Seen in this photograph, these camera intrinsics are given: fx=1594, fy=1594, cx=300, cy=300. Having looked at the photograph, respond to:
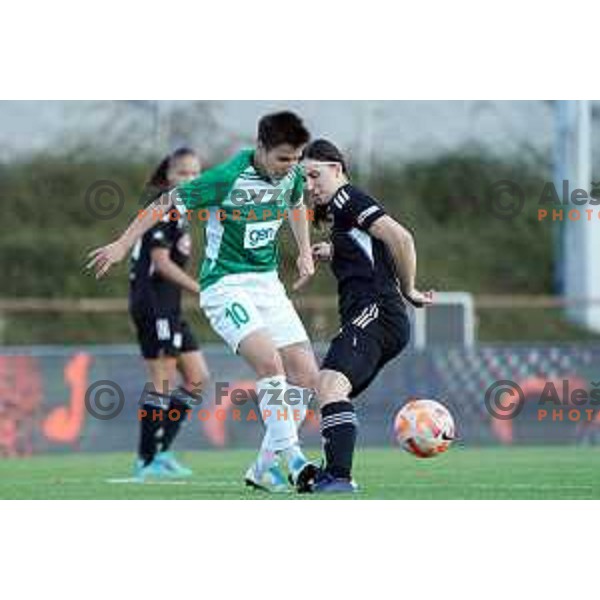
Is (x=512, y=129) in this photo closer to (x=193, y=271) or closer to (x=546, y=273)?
(x=546, y=273)

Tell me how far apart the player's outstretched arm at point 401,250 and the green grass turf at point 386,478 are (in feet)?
3.16

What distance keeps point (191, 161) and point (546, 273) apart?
1873cm

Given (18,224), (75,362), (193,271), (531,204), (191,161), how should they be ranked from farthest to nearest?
(531,204), (18,224), (193,271), (75,362), (191,161)

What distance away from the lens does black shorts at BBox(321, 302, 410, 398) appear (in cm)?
771

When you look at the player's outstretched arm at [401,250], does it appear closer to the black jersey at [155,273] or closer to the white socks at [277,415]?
the white socks at [277,415]

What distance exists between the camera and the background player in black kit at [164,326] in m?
10.3

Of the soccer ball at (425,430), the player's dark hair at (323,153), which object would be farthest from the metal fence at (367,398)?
the player's dark hair at (323,153)

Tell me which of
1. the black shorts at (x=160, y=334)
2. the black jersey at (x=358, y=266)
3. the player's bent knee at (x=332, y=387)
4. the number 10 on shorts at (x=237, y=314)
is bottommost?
the player's bent knee at (x=332, y=387)

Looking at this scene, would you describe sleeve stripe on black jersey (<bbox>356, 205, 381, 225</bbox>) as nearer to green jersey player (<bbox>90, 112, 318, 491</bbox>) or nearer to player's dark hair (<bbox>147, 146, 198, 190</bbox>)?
green jersey player (<bbox>90, 112, 318, 491</bbox>)

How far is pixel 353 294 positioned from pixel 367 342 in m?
0.28

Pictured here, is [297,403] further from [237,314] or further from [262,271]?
[262,271]

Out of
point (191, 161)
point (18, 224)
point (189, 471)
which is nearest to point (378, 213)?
point (191, 161)

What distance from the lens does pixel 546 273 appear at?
28.2 metres

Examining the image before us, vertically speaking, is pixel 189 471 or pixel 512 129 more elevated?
pixel 512 129
